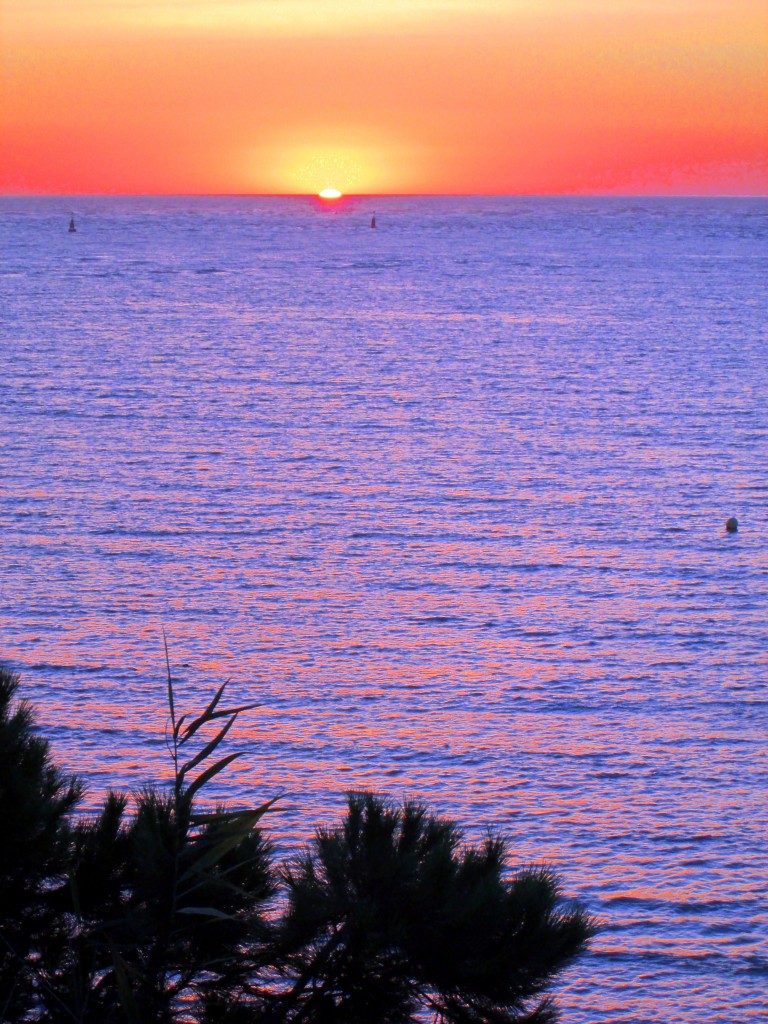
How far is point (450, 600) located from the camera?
14.6 metres

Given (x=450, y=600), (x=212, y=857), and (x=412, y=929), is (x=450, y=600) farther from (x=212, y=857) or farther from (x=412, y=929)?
(x=212, y=857)

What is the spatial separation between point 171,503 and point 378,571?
445 centimetres

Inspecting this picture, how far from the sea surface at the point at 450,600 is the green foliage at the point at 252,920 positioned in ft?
11.9

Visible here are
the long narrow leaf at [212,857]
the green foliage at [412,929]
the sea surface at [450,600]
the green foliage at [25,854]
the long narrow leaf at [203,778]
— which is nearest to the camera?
the long narrow leaf at [212,857]

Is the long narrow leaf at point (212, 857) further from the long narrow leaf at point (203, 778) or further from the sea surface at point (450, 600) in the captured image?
the sea surface at point (450, 600)

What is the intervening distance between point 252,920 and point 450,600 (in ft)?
33.2

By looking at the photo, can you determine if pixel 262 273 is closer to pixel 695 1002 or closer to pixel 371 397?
pixel 371 397

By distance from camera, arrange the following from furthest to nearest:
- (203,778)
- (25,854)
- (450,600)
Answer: (450,600) < (25,854) < (203,778)

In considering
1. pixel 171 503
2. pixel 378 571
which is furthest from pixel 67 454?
pixel 378 571

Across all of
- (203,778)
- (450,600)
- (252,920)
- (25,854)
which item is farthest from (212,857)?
(450,600)

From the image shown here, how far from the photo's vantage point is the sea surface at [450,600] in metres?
9.70

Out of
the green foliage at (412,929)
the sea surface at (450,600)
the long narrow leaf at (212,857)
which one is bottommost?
the green foliage at (412,929)

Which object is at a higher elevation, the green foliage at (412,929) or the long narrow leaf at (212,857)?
the long narrow leaf at (212,857)

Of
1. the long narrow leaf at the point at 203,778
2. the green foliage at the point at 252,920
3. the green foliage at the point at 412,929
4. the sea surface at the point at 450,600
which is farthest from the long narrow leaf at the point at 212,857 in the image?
the sea surface at the point at 450,600
